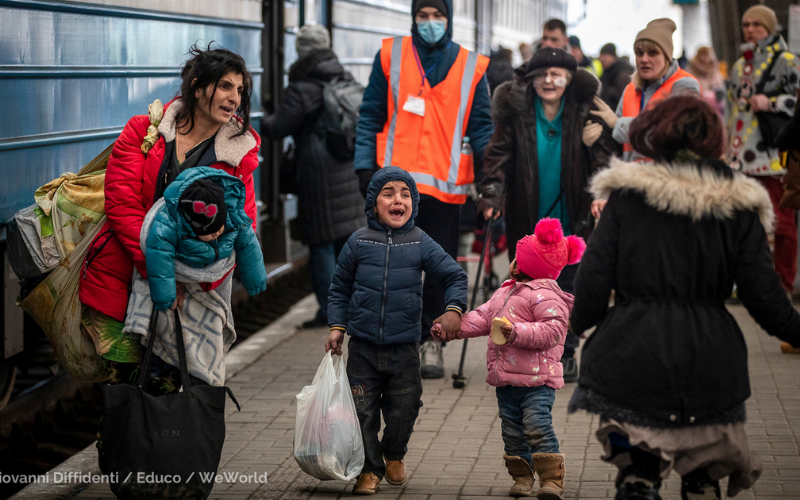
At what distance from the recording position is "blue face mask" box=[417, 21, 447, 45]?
19.9ft

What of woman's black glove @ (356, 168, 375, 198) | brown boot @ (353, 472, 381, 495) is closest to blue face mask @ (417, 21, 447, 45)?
woman's black glove @ (356, 168, 375, 198)

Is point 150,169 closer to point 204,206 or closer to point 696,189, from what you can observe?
point 204,206

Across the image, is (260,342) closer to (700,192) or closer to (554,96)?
(554,96)

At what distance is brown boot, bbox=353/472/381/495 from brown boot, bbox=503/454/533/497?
536 millimetres

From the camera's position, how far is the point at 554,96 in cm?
593

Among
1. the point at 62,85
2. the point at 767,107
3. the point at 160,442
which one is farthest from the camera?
the point at 767,107

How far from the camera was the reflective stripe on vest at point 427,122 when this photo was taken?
613cm

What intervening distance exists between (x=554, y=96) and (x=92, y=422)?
3.06 meters

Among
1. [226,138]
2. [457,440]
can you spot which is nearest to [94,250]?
[226,138]

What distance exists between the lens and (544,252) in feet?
13.8

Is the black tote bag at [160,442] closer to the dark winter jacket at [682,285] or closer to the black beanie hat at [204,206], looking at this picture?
the black beanie hat at [204,206]

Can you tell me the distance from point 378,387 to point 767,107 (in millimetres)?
4667

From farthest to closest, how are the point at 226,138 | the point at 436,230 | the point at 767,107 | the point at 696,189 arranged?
the point at 767,107 < the point at 436,230 < the point at 226,138 < the point at 696,189

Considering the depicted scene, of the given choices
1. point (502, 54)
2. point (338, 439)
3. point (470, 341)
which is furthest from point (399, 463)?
point (502, 54)
